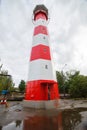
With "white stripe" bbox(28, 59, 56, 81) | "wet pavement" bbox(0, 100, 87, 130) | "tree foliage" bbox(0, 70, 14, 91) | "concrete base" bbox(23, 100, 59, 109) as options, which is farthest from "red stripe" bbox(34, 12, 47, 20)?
"wet pavement" bbox(0, 100, 87, 130)

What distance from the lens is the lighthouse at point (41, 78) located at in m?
17.4

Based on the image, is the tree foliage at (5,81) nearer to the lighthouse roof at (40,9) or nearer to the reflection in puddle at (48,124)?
the reflection in puddle at (48,124)

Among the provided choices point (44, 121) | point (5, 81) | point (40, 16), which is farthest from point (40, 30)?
point (44, 121)

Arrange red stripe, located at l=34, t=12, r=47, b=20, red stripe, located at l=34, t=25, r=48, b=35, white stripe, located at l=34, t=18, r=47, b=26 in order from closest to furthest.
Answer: red stripe, located at l=34, t=25, r=48, b=35, white stripe, located at l=34, t=18, r=47, b=26, red stripe, located at l=34, t=12, r=47, b=20

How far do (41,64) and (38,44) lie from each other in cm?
290

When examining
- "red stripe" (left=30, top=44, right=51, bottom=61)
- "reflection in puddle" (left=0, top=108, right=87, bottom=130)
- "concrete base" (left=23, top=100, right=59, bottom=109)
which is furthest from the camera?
"red stripe" (left=30, top=44, right=51, bottom=61)

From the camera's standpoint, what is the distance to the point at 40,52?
19.2m

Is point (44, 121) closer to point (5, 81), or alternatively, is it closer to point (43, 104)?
point (43, 104)

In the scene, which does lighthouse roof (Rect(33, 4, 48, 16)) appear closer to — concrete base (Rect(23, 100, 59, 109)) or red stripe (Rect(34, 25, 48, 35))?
red stripe (Rect(34, 25, 48, 35))

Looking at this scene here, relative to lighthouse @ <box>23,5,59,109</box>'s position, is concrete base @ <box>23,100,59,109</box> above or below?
below

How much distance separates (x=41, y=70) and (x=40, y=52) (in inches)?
91.6

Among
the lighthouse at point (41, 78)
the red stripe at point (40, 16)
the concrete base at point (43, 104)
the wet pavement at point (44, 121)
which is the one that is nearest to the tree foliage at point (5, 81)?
the lighthouse at point (41, 78)

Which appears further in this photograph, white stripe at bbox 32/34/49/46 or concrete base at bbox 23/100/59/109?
white stripe at bbox 32/34/49/46

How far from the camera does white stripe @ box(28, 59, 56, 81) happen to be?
59.4ft
